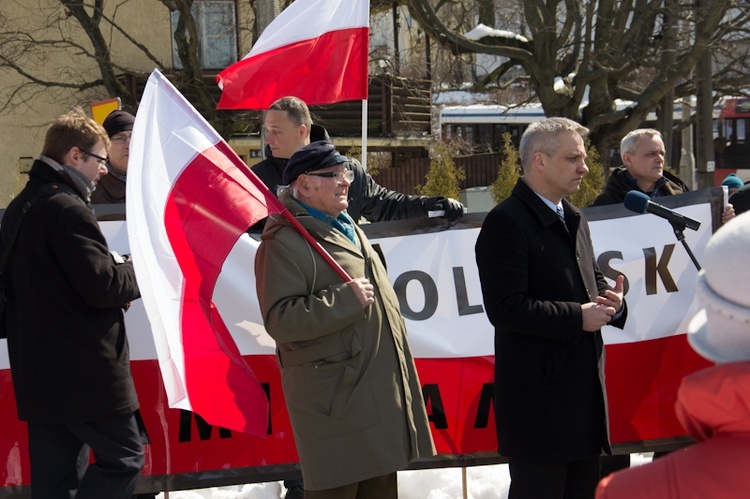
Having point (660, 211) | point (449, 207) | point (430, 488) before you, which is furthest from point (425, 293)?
point (660, 211)

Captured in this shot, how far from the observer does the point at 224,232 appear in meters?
3.61

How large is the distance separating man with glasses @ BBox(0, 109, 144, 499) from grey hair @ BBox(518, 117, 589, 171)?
1745 millimetres

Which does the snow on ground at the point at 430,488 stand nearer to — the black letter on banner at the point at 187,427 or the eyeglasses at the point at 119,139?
the black letter on banner at the point at 187,427

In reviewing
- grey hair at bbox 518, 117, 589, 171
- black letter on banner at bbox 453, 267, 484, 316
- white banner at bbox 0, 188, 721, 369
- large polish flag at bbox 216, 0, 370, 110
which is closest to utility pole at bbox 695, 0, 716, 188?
large polish flag at bbox 216, 0, 370, 110

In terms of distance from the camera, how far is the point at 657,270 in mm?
4930

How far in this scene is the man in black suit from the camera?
3541 mm

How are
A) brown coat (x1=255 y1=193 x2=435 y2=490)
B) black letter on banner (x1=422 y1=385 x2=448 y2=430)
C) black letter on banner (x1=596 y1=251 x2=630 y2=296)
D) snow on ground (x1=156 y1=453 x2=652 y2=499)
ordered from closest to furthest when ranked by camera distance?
brown coat (x1=255 y1=193 x2=435 y2=490)
black letter on banner (x1=422 y1=385 x2=448 y2=430)
black letter on banner (x1=596 y1=251 x2=630 y2=296)
snow on ground (x1=156 y1=453 x2=652 y2=499)

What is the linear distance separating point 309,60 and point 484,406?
249 cm

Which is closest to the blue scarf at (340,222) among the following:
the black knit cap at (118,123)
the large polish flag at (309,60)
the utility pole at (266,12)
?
the black knit cap at (118,123)

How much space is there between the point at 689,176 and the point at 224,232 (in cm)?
2045

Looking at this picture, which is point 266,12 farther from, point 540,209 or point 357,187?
point 540,209

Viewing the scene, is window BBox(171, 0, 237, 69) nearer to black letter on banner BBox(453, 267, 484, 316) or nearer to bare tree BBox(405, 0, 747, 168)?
bare tree BBox(405, 0, 747, 168)

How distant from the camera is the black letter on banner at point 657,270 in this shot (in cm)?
491

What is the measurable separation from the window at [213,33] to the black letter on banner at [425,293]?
710 inches
